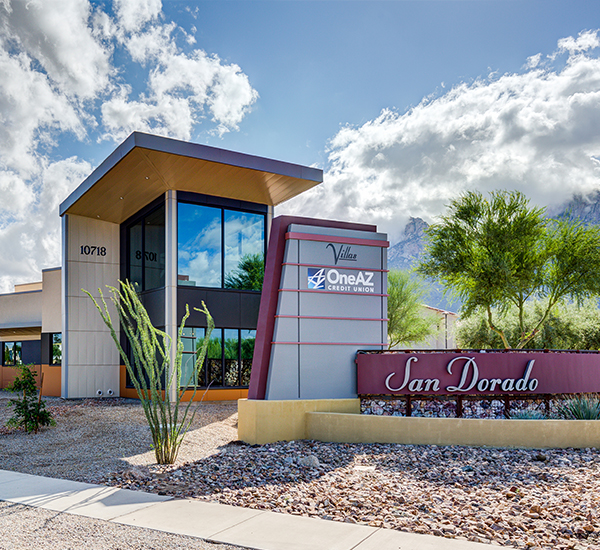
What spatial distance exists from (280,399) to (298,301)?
2144mm

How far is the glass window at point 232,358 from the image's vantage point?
2022 centimetres

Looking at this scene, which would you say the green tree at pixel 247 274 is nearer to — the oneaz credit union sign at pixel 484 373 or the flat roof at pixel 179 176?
the flat roof at pixel 179 176

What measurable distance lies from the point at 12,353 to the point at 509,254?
93.4 ft

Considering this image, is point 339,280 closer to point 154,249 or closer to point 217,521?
point 217,521

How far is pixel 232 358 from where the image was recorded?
20.4m

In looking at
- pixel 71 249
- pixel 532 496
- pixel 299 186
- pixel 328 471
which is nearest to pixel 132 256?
pixel 71 249

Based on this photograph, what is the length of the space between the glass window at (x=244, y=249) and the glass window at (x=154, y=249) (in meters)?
2.34

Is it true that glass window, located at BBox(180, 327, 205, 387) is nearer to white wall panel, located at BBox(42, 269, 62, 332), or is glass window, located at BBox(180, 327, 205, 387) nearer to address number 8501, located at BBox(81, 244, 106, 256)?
address number 8501, located at BBox(81, 244, 106, 256)

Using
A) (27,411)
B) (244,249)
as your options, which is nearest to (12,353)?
(244,249)

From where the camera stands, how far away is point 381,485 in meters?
7.62

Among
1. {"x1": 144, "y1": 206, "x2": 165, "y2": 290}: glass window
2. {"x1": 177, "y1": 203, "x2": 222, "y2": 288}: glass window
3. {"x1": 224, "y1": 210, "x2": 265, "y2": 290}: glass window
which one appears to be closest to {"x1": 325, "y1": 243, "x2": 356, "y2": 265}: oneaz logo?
{"x1": 177, "y1": 203, "x2": 222, "y2": 288}: glass window

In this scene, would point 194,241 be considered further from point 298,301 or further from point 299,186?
point 298,301

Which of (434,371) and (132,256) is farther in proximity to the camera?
(132,256)

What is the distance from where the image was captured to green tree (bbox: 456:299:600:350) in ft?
98.1
